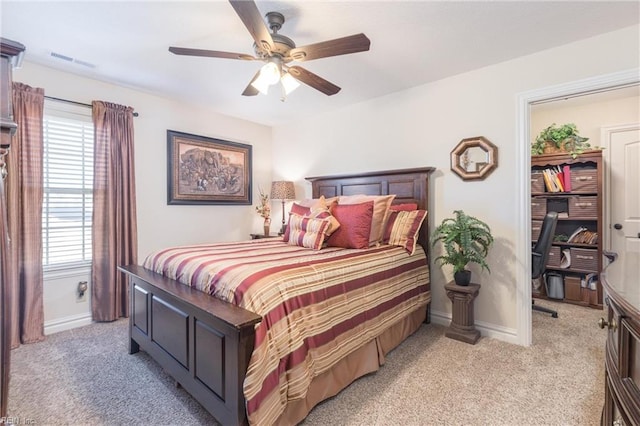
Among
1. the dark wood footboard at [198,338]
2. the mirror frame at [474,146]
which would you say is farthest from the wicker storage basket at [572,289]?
the dark wood footboard at [198,338]

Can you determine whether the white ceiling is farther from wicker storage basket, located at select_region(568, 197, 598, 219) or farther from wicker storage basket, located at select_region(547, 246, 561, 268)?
wicker storage basket, located at select_region(547, 246, 561, 268)

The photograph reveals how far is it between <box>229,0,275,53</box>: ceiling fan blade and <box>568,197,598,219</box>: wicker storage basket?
3877mm

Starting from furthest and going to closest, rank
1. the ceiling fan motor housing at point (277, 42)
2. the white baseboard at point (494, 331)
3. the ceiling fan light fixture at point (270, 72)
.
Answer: the white baseboard at point (494, 331)
the ceiling fan light fixture at point (270, 72)
the ceiling fan motor housing at point (277, 42)

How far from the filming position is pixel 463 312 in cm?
265

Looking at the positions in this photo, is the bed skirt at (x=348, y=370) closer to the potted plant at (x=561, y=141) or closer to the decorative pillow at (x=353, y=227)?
the decorative pillow at (x=353, y=227)

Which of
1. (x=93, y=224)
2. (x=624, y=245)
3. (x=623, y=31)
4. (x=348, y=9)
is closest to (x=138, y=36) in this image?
(x=348, y=9)

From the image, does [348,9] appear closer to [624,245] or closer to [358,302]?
[358,302]

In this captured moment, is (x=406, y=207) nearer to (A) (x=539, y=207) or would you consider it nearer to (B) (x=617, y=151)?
(A) (x=539, y=207)

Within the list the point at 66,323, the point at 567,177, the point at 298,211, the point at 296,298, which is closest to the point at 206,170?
the point at 298,211

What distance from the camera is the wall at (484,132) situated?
2.39 m

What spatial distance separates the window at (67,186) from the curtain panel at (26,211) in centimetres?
15

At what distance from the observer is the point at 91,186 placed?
3.10m

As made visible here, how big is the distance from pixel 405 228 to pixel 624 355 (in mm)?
1989

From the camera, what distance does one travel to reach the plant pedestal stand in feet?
8.55
